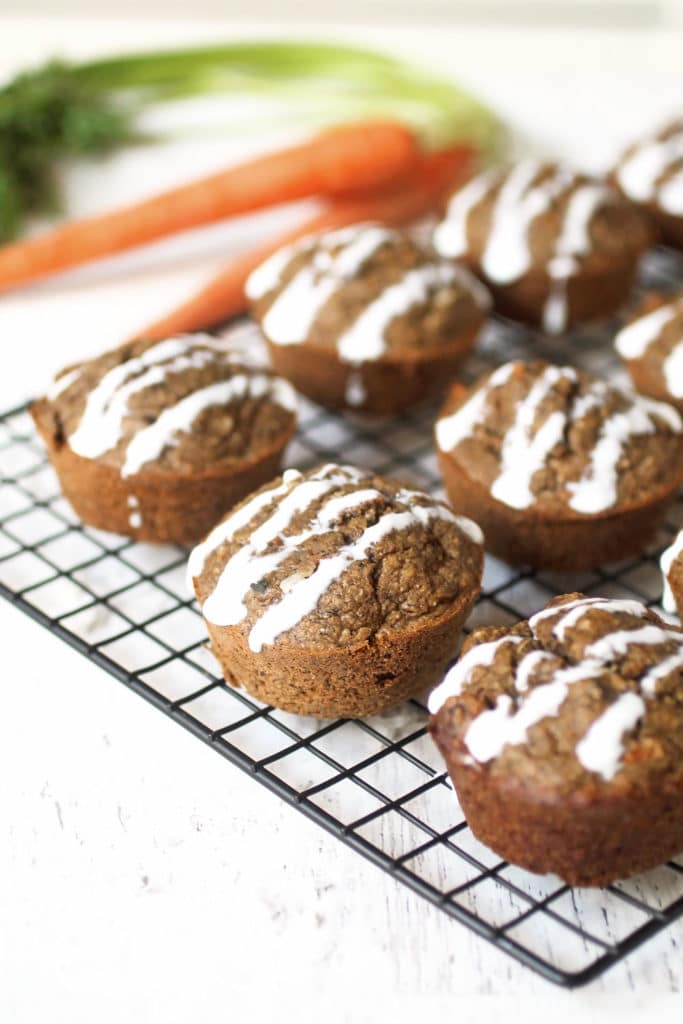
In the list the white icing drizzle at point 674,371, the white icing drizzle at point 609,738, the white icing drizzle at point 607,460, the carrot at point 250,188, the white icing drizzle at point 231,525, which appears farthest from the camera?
the carrot at point 250,188

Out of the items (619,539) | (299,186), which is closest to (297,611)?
(619,539)

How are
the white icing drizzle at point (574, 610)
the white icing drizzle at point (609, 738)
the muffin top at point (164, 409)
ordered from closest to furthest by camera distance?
the white icing drizzle at point (609, 738) < the white icing drizzle at point (574, 610) < the muffin top at point (164, 409)

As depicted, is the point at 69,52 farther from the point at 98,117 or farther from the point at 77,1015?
the point at 77,1015

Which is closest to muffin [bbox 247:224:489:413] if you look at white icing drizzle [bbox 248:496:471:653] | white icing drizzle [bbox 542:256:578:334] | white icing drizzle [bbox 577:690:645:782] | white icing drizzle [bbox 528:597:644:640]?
white icing drizzle [bbox 542:256:578:334]

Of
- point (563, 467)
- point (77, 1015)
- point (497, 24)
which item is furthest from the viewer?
point (497, 24)

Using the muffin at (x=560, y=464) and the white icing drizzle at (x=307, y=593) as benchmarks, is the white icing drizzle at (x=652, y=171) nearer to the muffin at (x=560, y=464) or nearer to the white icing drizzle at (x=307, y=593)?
the muffin at (x=560, y=464)

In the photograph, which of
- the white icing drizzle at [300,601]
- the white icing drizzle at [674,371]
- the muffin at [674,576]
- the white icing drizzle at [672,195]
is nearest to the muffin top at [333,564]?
the white icing drizzle at [300,601]

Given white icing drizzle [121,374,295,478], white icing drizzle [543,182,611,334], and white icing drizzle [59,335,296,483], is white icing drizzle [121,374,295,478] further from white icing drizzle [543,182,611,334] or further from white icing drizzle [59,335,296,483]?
white icing drizzle [543,182,611,334]

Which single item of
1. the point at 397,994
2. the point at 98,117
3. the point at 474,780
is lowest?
the point at 397,994
